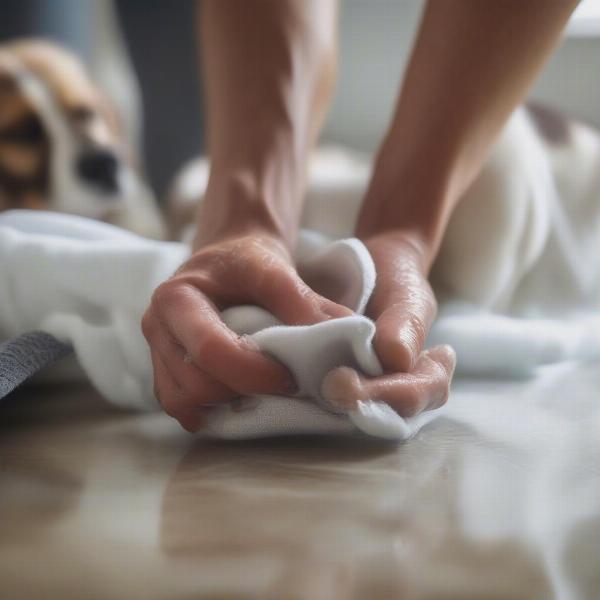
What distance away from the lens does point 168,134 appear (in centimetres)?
140

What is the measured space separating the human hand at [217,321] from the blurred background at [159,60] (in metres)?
0.82

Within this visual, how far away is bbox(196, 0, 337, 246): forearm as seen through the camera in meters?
0.62

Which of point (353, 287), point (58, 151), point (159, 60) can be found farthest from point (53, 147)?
point (353, 287)

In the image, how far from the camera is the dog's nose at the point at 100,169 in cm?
107

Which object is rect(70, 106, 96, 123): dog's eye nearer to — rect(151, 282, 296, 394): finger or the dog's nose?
the dog's nose

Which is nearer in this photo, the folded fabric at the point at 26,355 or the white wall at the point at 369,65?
the folded fabric at the point at 26,355

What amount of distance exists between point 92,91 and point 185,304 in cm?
75

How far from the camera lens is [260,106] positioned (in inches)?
26.4

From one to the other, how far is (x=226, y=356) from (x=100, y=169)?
0.68 metres

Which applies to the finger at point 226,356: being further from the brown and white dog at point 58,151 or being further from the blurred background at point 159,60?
the blurred background at point 159,60

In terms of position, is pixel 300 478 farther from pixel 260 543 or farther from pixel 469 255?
pixel 469 255

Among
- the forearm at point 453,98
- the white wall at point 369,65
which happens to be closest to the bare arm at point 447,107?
the forearm at point 453,98

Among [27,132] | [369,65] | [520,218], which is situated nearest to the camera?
[520,218]

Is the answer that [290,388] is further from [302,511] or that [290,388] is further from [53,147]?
[53,147]
